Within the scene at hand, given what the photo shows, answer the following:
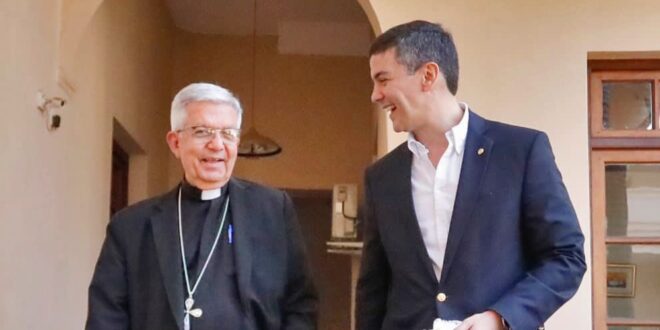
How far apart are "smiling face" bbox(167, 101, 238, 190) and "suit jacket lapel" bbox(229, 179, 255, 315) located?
0.08 m

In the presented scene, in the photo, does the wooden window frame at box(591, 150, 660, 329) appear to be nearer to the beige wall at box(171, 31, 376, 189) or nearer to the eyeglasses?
Result: the eyeglasses

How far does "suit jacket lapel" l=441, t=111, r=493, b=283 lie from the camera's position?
2.13 meters

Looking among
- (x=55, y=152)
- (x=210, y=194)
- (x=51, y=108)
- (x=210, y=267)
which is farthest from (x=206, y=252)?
(x=55, y=152)

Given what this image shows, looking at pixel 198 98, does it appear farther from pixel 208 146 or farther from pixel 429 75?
pixel 429 75

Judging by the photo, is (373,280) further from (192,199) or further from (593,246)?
(593,246)

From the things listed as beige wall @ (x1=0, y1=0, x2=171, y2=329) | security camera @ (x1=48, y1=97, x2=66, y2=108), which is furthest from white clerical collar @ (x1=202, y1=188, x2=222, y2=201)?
security camera @ (x1=48, y1=97, x2=66, y2=108)

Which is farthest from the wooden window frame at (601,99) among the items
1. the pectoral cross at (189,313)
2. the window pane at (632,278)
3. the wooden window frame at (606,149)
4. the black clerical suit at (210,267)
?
the pectoral cross at (189,313)

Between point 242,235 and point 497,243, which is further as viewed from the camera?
point 242,235

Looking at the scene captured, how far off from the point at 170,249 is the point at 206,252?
8cm

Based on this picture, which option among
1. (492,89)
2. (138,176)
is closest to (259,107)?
(138,176)

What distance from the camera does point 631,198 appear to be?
3.92 m

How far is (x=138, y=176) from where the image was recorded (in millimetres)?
6035

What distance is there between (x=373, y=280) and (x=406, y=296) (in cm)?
14

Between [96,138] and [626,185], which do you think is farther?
[96,138]
